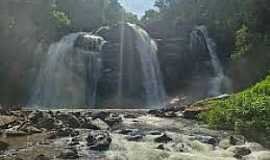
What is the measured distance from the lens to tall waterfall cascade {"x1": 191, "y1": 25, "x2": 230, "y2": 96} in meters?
46.3

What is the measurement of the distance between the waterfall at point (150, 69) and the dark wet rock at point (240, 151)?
27.0 metres

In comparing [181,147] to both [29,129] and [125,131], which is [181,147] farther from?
[29,129]

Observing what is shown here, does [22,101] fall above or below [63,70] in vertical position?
below

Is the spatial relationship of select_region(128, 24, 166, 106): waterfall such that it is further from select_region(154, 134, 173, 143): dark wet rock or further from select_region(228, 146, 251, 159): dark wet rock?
select_region(228, 146, 251, 159): dark wet rock

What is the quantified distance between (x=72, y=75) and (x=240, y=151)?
31843mm

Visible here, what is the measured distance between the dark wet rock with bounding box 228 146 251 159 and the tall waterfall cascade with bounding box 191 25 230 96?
95.3 ft

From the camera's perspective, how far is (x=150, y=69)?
155 feet

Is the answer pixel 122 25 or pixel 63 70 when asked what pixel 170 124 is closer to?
pixel 63 70

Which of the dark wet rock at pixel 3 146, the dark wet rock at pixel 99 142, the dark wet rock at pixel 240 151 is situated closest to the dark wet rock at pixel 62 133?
the dark wet rock at pixel 99 142

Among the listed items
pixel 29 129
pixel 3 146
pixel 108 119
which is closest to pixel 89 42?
pixel 108 119

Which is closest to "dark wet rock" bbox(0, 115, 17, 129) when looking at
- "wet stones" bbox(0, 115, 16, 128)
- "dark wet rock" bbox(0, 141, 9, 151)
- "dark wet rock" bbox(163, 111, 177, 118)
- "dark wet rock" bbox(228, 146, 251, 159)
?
"wet stones" bbox(0, 115, 16, 128)

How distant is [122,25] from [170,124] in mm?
27125

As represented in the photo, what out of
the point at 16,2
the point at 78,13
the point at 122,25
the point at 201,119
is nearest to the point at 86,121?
the point at 201,119

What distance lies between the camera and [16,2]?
5312cm
